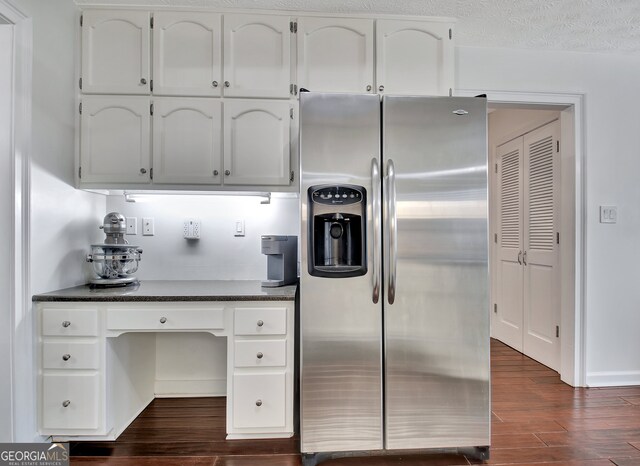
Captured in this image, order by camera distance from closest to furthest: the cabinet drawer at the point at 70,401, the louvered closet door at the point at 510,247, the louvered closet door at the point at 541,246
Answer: the cabinet drawer at the point at 70,401, the louvered closet door at the point at 541,246, the louvered closet door at the point at 510,247

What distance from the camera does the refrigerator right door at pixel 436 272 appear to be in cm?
165

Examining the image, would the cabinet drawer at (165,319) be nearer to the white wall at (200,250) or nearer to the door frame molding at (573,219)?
the white wall at (200,250)

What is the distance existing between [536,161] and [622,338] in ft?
5.07

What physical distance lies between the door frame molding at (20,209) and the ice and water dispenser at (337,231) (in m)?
1.40

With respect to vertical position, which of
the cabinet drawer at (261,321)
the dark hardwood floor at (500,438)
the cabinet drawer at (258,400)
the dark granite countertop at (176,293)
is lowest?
the dark hardwood floor at (500,438)

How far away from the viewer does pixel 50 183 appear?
73.1 inches

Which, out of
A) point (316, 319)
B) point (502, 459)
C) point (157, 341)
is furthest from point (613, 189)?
point (157, 341)

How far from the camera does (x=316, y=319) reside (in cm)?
164

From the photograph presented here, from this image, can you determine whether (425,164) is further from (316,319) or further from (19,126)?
(19,126)

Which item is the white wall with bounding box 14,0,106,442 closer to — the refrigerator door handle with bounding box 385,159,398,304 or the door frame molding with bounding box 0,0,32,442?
the door frame molding with bounding box 0,0,32,442

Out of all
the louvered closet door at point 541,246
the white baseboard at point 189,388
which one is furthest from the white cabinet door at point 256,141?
the louvered closet door at point 541,246

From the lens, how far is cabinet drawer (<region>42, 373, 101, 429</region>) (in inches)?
68.0

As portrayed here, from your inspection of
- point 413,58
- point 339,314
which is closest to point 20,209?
point 339,314

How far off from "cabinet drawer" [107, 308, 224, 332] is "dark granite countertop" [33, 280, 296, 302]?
0.21ft
